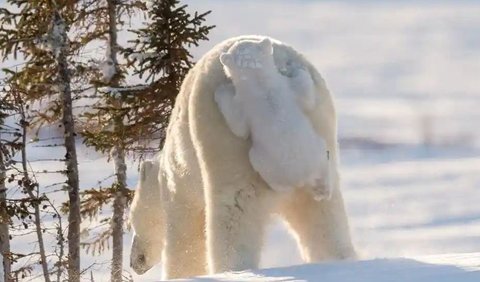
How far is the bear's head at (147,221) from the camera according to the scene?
1073 centimetres

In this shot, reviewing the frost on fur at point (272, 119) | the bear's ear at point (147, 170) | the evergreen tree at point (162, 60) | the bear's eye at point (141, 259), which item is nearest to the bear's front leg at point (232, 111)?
the frost on fur at point (272, 119)

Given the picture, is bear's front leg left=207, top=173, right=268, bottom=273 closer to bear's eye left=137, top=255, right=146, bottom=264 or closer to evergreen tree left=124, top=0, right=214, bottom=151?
bear's eye left=137, top=255, right=146, bottom=264

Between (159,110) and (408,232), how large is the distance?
4489mm

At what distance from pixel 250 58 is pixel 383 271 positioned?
6.90 feet

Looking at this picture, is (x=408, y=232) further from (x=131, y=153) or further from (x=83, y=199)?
(x=83, y=199)

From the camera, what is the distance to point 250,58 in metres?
7.40

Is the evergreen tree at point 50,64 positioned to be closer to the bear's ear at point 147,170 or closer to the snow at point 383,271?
the bear's ear at point 147,170

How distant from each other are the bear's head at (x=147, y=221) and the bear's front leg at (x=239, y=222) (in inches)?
122

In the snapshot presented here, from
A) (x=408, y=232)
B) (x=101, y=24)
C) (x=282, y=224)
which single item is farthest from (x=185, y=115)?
(x=101, y=24)

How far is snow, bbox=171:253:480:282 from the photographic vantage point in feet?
18.2

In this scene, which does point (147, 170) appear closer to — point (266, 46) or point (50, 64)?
point (266, 46)

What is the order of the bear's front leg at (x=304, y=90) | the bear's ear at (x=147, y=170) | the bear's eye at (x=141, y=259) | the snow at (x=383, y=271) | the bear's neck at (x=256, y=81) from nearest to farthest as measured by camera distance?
the snow at (x=383, y=271) → the bear's neck at (x=256, y=81) → the bear's front leg at (x=304, y=90) → the bear's ear at (x=147, y=170) → the bear's eye at (x=141, y=259)

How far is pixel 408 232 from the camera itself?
56.2 feet

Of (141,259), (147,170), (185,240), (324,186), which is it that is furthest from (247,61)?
(141,259)
